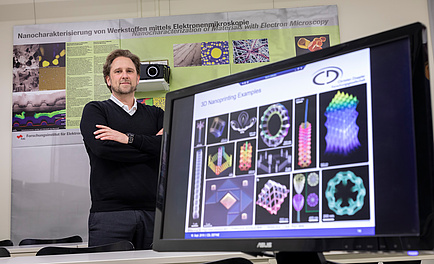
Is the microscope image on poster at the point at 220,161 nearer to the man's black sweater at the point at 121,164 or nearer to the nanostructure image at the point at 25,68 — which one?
the man's black sweater at the point at 121,164

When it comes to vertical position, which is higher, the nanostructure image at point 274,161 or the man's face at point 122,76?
the man's face at point 122,76

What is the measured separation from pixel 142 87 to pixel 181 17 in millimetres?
964

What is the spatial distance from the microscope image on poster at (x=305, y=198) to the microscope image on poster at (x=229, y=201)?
0.33 feet

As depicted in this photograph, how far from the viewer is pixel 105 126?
9.07 ft

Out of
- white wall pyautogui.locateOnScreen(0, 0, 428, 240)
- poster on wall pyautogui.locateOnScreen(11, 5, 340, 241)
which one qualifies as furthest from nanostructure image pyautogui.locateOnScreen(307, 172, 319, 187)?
white wall pyautogui.locateOnScreen(0, 0, 428, 240)

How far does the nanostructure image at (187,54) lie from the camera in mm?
5223

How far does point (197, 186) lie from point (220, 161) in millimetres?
76

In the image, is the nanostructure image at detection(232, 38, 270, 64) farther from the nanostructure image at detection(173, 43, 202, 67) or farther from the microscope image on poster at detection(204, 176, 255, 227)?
the microscope image on poster at detection(204, 176, 255, 227)

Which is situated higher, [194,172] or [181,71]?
[181,71]

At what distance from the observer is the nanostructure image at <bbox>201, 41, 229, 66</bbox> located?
5199 mm

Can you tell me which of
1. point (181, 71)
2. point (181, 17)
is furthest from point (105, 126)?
point (181, 17)

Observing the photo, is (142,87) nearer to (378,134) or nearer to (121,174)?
(121,174)

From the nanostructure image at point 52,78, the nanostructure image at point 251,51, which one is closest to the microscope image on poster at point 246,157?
the nanostructure image at point 251,51

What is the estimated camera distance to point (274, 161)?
880 millimetres
